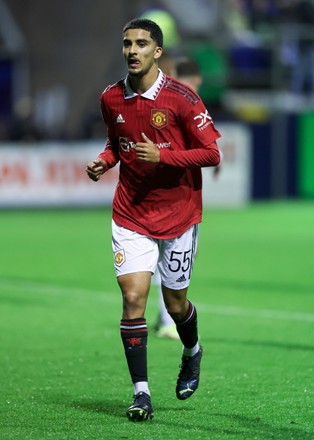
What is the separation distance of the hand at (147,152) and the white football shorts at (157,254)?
55 centimetres

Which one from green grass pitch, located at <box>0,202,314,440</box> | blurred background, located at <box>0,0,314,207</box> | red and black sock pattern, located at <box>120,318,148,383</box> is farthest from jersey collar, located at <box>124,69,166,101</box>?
blurred background, located at <box>0,0,314,207</box>

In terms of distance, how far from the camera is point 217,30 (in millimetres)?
36062

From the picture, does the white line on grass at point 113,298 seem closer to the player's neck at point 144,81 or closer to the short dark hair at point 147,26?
the player's neck at point 144,81

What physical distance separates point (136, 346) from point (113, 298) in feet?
20.8

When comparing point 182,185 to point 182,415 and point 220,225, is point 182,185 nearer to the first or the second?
point 182,415

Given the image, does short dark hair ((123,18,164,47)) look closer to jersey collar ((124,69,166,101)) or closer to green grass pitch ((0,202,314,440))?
jersey collar ((124,69,166,101))

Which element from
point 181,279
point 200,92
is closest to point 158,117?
point 181,279

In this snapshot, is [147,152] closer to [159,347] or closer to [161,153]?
[161,153]

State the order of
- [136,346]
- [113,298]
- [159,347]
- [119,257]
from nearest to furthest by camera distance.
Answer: [136,346] → [119,257] → [159,347] → [113,298]

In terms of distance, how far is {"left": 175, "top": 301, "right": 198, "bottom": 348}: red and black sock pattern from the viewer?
7719 mm

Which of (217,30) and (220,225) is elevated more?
(217,30)

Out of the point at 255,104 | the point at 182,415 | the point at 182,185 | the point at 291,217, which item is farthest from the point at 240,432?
the point at 255,104

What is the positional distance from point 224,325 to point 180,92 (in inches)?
178

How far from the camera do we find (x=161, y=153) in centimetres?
707
